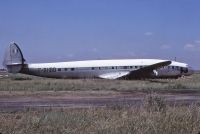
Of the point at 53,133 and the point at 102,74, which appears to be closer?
the point at 53,133

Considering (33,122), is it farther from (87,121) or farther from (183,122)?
(183,122)

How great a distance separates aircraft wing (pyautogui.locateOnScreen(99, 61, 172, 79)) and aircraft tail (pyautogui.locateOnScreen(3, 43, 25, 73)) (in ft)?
37.1

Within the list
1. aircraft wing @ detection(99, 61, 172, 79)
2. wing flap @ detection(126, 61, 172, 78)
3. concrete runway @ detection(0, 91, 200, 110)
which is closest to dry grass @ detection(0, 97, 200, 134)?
concrete runway @ detection(0, 91, 200, 110)

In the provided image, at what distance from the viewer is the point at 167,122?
33.9 feet

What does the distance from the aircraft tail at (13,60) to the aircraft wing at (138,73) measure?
446 inches

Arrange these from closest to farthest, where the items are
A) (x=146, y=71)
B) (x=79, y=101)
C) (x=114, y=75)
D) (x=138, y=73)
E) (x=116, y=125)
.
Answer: (x=116, y=125) → (x=79, y=101) → (x=146, y=71) → (x=138, y=73) → (x=114, y=75)

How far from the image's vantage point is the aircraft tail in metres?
61.6

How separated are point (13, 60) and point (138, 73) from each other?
57.7ft

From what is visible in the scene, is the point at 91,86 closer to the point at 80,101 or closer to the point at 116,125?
the point at 80,101

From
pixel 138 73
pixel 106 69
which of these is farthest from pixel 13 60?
pixel 138 73

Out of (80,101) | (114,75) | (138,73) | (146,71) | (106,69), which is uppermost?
(106,69)

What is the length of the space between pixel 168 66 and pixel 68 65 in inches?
523

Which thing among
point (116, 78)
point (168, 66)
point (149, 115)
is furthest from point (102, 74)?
point (149, 115)

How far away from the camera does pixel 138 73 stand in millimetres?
59125
